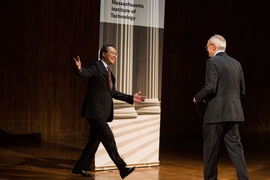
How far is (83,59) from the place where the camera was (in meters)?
8.80

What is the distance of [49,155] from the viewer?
266 inches

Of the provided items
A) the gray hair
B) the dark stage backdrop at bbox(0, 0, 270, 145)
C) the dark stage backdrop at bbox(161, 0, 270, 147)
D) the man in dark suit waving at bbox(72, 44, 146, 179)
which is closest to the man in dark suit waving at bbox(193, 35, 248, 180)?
the gray hair

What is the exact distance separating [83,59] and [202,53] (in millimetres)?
2536

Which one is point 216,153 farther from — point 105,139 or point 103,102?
point 103,102

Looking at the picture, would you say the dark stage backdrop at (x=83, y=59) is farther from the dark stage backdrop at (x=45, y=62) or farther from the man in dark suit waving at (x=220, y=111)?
the man in dark suit waving at (x=220, y=111)

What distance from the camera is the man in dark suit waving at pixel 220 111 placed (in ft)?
13.6

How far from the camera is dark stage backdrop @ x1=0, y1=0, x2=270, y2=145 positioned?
Answer: 8273 mm

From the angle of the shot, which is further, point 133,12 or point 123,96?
point 133,12

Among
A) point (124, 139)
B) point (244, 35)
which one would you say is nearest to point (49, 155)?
point (124, 139)

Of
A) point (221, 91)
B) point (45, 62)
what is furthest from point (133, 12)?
point (45, 62)

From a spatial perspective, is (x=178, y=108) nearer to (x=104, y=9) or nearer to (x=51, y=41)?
(x=51, y=41)

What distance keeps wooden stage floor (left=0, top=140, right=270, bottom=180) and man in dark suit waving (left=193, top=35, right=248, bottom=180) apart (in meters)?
1.03

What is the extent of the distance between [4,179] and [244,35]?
22.0ft

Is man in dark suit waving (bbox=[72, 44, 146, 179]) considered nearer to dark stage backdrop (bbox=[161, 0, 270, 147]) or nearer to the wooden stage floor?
the wooden stage floor
